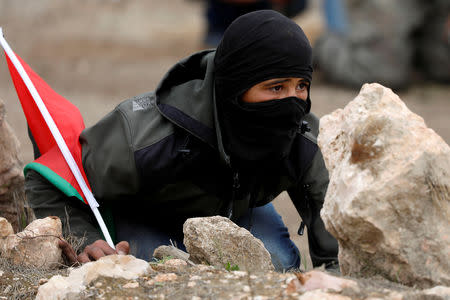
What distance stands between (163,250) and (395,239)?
3.28 ft

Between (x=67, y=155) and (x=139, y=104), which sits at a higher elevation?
(x=139, y=104)

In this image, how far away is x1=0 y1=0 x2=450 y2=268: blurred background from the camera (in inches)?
331

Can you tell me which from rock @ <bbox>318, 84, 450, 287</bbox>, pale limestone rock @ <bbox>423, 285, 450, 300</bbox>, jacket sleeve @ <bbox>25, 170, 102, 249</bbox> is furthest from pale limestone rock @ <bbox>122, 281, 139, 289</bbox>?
jacket sleeve @ <bbox>25, 170, 102, 249</bbox>

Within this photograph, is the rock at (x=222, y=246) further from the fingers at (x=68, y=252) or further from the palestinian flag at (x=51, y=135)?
the palestinian flag at (x=51, y=135)

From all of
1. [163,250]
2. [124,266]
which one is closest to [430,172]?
[124,266]

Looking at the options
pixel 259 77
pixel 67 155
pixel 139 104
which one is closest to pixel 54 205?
pixel 67 155

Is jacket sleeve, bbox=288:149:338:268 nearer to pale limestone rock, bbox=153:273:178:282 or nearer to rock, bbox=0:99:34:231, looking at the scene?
pale limestone rock, bbox=153:273:178:282

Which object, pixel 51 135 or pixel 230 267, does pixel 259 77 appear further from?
pixel 51 135

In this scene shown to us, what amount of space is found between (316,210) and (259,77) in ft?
2.51

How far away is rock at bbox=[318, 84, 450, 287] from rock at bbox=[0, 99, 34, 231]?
5.86 feet

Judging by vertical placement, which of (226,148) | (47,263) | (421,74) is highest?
(421,74)

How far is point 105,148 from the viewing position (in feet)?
9.11

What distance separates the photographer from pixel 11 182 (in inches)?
124

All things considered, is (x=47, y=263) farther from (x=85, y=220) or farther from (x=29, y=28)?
(x=29, y=28)
